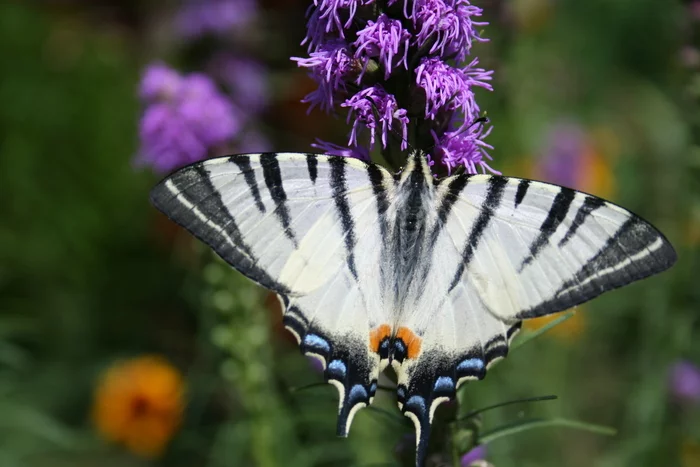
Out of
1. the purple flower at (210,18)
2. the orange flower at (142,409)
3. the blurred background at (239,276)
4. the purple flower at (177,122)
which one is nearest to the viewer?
the purple flower at (177,122)

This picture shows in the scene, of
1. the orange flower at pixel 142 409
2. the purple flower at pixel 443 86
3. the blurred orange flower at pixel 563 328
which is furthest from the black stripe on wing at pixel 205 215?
the blurred orange flower at pixel 563 328

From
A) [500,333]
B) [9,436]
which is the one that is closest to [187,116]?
[500,333]

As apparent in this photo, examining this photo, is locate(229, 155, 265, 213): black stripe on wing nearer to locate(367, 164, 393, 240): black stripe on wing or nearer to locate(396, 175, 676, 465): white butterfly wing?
locate(367, 164, 393, 240): black stripe on wing

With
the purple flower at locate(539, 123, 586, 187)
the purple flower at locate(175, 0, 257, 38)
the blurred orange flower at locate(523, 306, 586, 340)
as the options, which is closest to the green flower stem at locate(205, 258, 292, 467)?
the blurred orange flower at locate(523, 306, 586, 340)

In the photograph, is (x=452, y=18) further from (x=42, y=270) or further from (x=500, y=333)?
(x=42, y=270)

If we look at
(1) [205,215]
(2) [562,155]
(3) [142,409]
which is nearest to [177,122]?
(1) [205,215]

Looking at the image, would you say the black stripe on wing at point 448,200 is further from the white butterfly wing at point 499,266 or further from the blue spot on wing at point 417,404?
the blue spot on wing at point 417,404

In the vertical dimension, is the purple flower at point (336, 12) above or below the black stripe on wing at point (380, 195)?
above
